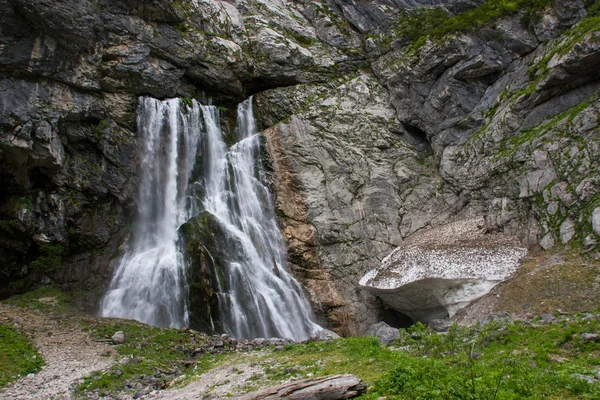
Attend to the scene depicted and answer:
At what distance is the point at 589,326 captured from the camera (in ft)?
30.0

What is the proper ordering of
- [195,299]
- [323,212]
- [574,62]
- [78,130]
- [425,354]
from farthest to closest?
[323,212] → [78,130] → [574,62] → [195,299] → [425,354]

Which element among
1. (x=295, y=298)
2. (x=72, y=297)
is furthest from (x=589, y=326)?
(x=72, y=297)

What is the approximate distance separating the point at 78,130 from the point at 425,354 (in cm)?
1926

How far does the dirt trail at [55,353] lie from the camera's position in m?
9.95

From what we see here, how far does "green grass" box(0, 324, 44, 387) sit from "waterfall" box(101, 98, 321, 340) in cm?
398

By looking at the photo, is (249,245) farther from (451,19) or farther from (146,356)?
(451,19)

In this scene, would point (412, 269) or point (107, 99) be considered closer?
point (412, 269)

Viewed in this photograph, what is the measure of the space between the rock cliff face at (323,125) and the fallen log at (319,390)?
42.5 feet

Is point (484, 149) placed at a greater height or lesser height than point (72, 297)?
greater

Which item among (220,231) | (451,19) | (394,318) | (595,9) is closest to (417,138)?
(451,19)

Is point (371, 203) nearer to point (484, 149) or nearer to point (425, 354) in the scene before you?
point (484, 149)

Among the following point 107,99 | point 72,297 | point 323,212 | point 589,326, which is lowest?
point 589,326

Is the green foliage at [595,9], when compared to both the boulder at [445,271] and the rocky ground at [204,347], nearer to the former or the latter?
the boulder at [445,271]

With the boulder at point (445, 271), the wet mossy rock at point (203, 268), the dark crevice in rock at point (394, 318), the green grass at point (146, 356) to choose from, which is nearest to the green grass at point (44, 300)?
the green grass at point (146, 356)
